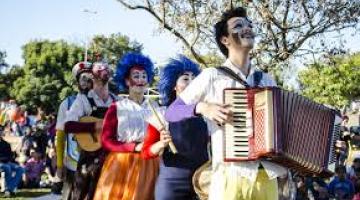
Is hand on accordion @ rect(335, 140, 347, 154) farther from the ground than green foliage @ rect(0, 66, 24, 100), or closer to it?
closer to it

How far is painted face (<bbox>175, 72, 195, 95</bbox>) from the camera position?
5.50 m

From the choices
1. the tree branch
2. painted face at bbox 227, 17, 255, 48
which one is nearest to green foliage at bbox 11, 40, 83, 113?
the tree branch

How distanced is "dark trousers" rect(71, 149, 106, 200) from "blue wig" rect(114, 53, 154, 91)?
95 cm

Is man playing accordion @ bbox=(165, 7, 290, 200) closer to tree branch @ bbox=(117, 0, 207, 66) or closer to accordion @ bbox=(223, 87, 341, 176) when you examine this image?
accordion @ bbox=(223, 87, 341, 176)

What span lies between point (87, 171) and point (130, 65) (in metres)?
1.31

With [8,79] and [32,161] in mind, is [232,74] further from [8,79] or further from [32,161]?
[8,79]

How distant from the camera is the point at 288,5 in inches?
685

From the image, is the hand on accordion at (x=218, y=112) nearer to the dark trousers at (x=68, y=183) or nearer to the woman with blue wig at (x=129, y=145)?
the woman with blue wig at (x=129, y=145)

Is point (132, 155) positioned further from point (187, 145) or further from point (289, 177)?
point (289, 177)

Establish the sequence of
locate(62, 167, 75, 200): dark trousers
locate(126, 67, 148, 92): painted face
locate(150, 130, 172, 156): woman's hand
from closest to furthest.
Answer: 1. locate(150, 130, 172, 156): woman's hand
2. locate(126, 67, 148, 92): painted face
3. locate(62, 167, 75, 200): dark trousers

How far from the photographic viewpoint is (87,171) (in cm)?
679

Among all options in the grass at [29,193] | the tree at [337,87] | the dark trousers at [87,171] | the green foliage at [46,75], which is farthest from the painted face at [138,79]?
the green foliage at [46,75]

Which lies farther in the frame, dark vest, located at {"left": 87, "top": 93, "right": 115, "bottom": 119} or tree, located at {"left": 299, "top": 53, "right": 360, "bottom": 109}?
tree, located at {"left": 299, "top": 53, "right": 360, "bottom": 109}

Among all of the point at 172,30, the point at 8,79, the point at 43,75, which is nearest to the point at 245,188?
the point at 172,30
